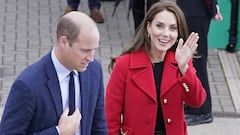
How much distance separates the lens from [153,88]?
4.74 metres

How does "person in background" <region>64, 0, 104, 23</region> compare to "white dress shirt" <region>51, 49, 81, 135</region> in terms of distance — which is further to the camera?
"person in background" <region>64, 0, 104, 23</region>

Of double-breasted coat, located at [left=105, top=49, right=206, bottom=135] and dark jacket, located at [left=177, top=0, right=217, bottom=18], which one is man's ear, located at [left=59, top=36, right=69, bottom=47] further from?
dark jacket, located at [left=177, top=0, right=217, bottom=18]

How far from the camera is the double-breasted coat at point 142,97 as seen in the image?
4.73m

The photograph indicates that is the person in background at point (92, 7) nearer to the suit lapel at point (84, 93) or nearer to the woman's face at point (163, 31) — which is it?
the woman's face at point (163, 31)

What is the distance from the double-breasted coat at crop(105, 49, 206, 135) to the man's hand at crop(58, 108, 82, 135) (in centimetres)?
103

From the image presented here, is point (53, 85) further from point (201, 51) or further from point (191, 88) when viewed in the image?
point (201, 51)

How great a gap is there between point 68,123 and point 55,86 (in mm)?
200

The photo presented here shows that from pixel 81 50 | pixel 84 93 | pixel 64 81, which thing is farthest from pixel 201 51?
pixel 81 50

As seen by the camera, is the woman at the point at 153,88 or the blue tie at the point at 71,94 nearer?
the blue tie at the point at 71,94

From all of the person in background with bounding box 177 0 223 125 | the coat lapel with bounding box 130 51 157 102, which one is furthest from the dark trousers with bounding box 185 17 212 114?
the coat lapel with bounding box 130 51 157 102

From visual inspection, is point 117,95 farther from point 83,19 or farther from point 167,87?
point 83,19

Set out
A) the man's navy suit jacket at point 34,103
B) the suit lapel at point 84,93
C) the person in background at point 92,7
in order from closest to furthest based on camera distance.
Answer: the man's navy suit jacket at point 34,103, the suit lapel at point 84,93, the person in background at point 92,7

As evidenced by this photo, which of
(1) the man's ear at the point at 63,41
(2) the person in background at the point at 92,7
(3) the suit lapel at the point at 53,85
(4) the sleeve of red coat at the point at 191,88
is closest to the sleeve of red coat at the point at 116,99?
(4) the sleeve of red coat at the point at 191,88

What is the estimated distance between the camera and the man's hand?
3.68 meters
